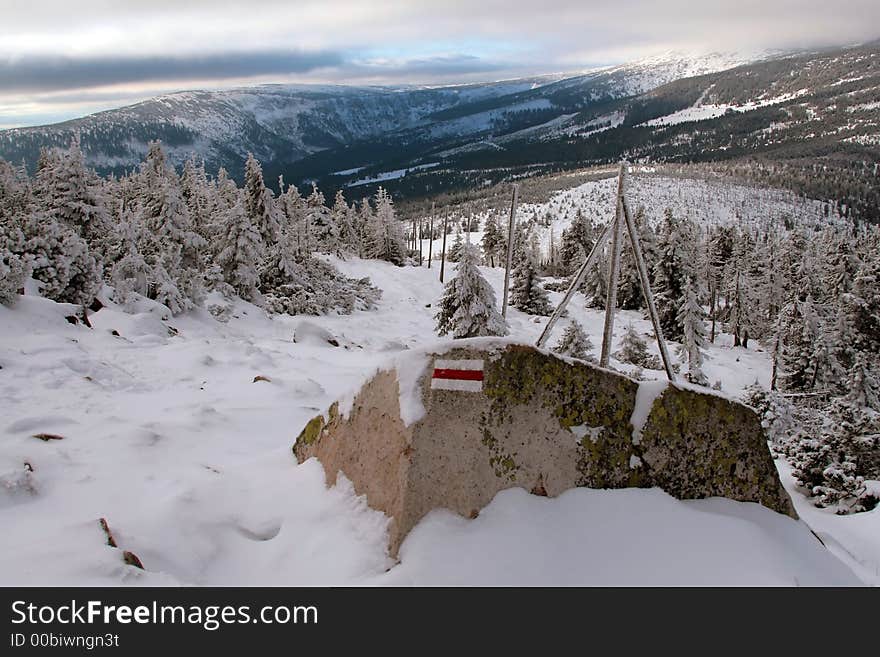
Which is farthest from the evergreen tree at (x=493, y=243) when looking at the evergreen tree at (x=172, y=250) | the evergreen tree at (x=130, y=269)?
the evergreen tree at (x=130, y=269)

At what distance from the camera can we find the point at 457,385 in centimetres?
460

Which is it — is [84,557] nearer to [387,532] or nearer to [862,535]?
[387,532]

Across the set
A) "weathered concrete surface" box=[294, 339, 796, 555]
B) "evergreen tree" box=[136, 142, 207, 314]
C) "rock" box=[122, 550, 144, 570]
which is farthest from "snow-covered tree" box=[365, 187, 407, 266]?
"rock" box=[122, 550, 144, 570]

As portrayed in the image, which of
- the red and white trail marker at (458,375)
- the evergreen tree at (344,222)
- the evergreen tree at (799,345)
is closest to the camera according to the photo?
the red and white trail marker at (458,375)

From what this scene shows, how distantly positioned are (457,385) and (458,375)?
9cm

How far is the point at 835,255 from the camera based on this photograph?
40.4 m

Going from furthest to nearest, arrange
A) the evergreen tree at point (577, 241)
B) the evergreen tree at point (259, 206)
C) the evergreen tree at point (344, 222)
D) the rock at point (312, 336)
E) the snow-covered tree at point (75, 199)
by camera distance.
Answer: the evergreen tree at point (577, 241)
the evergreen tree at point (344, 222)
the evergreen tree at point (259, 206)
the snow-covered tree at point (75, 199)
the rock at point (312, 336)

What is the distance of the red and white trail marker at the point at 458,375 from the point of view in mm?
4602

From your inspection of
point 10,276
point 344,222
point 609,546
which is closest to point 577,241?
point 344,222

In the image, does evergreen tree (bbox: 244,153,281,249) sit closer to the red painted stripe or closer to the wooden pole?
the wooden pole

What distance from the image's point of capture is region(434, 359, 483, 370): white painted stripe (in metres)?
4.66

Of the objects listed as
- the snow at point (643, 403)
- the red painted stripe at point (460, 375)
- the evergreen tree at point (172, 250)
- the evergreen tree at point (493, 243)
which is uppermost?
the red painted stripe at point (460, 375)

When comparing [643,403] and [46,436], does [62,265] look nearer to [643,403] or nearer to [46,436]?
[46,436]

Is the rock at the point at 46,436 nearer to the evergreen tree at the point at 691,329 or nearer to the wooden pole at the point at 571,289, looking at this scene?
the wooden pole at the point at 571,289
